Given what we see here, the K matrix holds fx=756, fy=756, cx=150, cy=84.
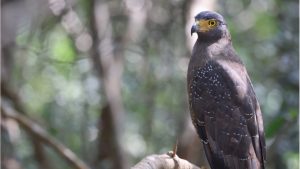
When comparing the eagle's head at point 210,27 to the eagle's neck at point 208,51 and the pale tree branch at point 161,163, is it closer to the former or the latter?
the eagle's neck at point 208,51

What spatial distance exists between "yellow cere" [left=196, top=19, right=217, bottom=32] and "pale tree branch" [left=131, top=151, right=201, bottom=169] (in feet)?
4.54

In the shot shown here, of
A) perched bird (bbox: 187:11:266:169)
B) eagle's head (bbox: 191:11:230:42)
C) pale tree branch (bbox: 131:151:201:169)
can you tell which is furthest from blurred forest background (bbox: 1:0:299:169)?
pale tree branch (bbox: 131:151:201:169)

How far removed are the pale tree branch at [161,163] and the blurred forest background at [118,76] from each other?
172 centimetres

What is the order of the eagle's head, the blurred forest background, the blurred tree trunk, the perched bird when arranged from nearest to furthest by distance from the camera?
the perched bird → the eagle's head → the blurred forest background → the blurred tree trunk

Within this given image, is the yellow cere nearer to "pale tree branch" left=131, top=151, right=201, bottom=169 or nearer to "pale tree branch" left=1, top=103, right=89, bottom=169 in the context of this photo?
"pale tree branch" left=131, top=151, right=201, bottom=169

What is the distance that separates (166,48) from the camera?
9102 mm

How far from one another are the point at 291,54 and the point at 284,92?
0.51 m

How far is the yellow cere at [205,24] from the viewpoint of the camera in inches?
212

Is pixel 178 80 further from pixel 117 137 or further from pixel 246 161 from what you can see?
pixel 246 161

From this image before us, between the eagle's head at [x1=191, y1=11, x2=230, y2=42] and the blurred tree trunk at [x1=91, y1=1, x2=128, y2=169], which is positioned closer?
the eagle's head at [x1=191, y1=11, x2=230, y2=42]

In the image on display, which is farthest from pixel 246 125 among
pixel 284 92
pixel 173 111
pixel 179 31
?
pixel 173 111

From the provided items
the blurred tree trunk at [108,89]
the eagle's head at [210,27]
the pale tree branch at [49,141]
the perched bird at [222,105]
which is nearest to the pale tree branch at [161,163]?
the perched bird at [222,105]

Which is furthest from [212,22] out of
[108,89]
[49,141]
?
[108,89]

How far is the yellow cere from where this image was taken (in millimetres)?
5375
